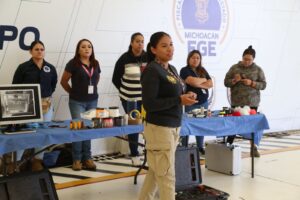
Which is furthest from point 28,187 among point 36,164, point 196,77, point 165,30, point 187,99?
point 165,30

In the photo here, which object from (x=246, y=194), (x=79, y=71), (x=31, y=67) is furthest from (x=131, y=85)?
(x=246, y=194)

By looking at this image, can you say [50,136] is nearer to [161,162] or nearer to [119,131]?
[119,131]

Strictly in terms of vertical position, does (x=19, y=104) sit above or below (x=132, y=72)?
below

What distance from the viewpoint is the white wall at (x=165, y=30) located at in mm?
4156

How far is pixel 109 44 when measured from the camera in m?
4.68

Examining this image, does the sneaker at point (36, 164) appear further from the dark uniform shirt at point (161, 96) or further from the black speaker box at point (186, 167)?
the dark uniform shirt at point (161, 96)

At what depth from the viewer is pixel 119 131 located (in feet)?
9.28

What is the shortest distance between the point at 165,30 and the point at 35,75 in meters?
2.08

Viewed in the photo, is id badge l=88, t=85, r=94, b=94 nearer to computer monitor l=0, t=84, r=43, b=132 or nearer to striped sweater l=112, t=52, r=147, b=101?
striped sweater l=112, t=52, r=147, b=101

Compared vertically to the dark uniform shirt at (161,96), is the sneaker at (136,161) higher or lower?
lower

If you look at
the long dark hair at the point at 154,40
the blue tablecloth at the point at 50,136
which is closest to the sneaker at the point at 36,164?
the blue tablecloth at the point at 50,136

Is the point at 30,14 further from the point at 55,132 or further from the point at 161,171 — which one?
the point at 161,171

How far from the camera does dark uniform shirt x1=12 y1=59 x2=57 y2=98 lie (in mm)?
3678

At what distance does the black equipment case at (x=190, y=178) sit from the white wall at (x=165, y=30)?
1854mm
